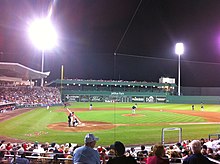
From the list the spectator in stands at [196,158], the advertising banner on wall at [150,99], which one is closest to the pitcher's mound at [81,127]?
the spectator in stands at [196,158]

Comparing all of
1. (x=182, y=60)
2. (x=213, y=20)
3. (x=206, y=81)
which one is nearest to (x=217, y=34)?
(x=213, y=20)

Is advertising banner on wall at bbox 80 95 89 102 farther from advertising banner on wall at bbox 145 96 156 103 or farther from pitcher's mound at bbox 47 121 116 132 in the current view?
pitcher's mound at bbox 47 121 116 132

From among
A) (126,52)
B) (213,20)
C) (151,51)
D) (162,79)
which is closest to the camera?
(213,20)

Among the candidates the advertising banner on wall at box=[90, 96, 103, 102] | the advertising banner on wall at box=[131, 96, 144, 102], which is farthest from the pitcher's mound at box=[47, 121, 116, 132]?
the advertising banner on wall at box=[131, 96, 144, 102]

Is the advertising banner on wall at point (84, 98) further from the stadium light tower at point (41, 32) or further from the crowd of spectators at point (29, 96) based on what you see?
the stadium light tower at point (41, 32)

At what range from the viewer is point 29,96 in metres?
43.6

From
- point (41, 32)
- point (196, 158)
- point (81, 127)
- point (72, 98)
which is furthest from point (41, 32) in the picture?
point (196, 158)

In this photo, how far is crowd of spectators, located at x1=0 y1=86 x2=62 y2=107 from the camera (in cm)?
3808

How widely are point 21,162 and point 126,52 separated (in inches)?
1369

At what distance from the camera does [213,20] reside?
24859mm

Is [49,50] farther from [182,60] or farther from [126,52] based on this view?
[182,60]

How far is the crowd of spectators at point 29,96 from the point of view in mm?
38084

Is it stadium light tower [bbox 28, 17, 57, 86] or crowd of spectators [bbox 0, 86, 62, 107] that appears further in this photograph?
crowd of spectators [bbox 0, 86, 62, 107]

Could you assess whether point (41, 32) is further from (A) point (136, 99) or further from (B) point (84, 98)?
(A) point (136, 99)
